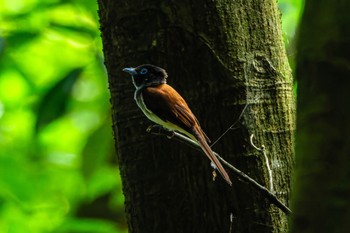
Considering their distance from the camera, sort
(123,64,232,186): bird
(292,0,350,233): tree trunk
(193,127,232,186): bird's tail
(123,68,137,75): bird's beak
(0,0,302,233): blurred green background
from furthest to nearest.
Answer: (0,0,302,233): blurred green background < (123,68,137,75): bird's beak < (123,64,232,186): bird < (193,127,232,186): bird's tail < (292,0,350,233): tree trunk

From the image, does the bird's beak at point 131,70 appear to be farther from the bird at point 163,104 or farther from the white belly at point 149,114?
the white belly at point 149,114

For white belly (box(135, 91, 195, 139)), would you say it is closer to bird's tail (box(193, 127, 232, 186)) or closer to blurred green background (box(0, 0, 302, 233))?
bird's tail (box(193, 127, 232, 186))

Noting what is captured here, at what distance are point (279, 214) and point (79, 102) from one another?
502 cm

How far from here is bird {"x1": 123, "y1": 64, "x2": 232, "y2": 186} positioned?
10.5 ft

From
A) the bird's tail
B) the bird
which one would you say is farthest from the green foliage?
the bird's tail

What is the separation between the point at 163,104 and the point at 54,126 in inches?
143

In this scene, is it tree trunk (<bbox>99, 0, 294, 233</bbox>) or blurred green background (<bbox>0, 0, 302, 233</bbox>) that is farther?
blurred green background (<bbox>0, 0, 302, 233</bbox>)

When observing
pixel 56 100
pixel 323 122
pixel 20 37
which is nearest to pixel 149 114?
pixel 56 100

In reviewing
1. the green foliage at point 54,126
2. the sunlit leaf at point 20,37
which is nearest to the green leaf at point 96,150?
the green foliage at point 54,126

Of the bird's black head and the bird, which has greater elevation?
the bird's black head

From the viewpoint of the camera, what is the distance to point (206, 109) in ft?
10.7

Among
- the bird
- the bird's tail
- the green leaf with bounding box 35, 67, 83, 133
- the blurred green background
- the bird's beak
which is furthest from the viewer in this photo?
the blurred green background

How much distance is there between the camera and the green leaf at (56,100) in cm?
475

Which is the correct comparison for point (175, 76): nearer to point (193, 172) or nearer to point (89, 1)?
point (193, 172)
